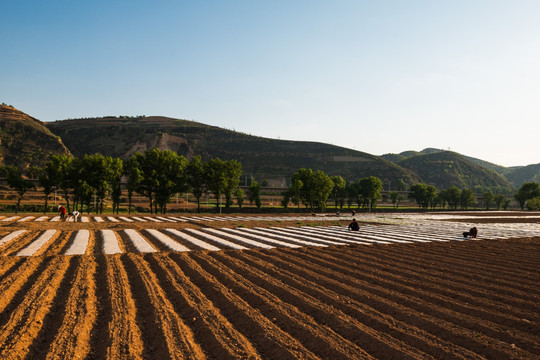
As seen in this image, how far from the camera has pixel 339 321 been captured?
294 inches

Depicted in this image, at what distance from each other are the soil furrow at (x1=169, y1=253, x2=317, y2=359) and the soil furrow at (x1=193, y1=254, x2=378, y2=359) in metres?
0.20

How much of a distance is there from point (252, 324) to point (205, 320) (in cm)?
105

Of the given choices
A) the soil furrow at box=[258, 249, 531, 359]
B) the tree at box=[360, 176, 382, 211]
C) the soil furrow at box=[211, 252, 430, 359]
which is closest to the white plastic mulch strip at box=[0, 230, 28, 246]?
the soil furrow at box=[211, 252, 430, 359]

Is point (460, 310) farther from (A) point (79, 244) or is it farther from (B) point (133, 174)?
(B) point (133, 174)

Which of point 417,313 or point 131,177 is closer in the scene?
point 417,313

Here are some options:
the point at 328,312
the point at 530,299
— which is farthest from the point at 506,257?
the point at 328,312

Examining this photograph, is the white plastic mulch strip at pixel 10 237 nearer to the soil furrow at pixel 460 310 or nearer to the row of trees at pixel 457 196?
the soil furrow at pixel 460 310

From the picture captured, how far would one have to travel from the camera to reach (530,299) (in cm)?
959

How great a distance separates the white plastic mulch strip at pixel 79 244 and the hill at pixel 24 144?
4810 inches

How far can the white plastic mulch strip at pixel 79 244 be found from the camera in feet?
49.9

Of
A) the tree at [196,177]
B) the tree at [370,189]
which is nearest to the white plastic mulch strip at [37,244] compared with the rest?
the tree at [196,177]

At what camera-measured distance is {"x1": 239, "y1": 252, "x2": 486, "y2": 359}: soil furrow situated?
6152 mm

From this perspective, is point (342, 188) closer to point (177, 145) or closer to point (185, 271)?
point (185, 271)

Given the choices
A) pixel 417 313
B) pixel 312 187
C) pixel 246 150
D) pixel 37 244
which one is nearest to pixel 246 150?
pixel 246 150
